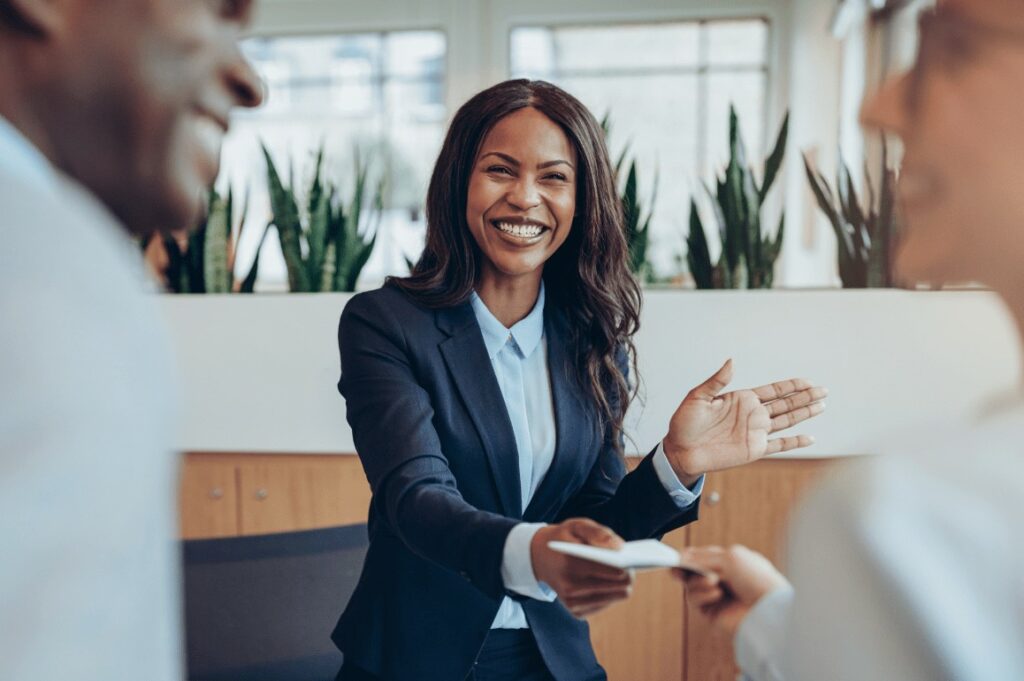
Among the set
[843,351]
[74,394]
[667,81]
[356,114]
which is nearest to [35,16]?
[74,394]

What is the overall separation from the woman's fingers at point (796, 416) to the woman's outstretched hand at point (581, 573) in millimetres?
500

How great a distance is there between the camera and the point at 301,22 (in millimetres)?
7012

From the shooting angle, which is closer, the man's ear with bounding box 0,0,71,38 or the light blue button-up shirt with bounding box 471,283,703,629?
the man's ear with bounding box 0,0,71,38

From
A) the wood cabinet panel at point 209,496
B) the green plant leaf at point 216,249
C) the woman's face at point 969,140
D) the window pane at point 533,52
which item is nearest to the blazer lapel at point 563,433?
the woman's face at point 969,140

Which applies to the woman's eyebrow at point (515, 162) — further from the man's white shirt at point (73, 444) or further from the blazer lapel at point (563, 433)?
the man's white shirt at point (73, 444)

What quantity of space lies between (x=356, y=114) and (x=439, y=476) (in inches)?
245

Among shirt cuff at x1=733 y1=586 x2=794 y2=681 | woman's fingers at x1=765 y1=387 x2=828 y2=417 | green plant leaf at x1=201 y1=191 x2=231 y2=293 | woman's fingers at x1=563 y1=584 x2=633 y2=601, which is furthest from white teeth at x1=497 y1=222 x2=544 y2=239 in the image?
green plant leaf at x1=201 y1=191 x2=231 y2=293

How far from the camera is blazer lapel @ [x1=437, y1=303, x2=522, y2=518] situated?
1.43m

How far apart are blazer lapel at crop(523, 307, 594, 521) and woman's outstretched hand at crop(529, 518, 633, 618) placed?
0.32 meters

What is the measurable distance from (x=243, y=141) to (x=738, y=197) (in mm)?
5320

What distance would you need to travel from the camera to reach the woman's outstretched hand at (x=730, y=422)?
56.7 inches

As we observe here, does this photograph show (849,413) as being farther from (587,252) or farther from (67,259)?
(67,259)

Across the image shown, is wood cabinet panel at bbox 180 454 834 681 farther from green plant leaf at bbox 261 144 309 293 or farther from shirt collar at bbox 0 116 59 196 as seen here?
shirt collar at bbox 0 116 59 196

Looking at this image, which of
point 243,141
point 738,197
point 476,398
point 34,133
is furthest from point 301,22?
point 34,133
